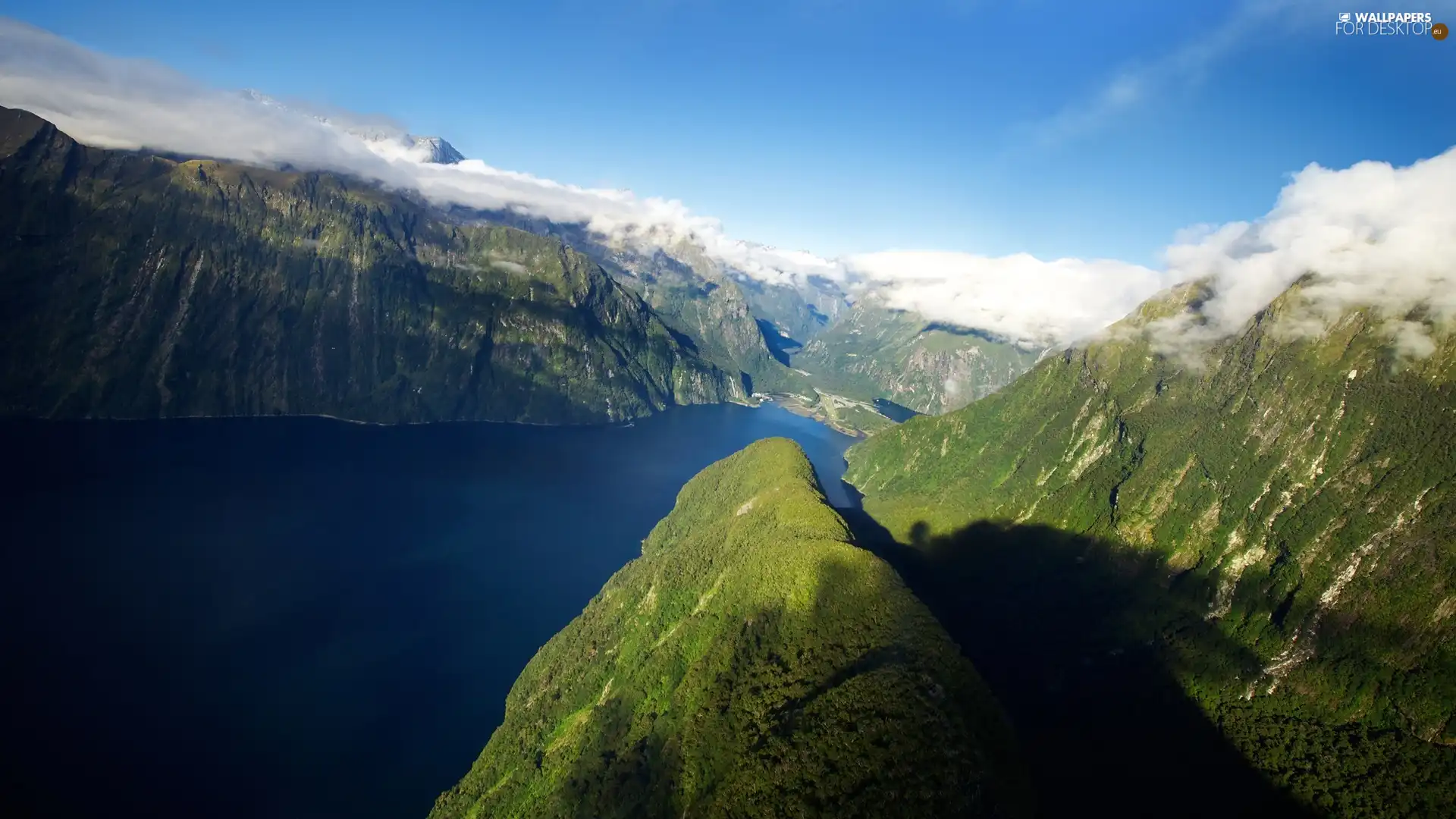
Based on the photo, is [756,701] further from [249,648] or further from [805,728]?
[249,648]

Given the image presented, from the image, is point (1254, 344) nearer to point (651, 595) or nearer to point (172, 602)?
point (651, 595)

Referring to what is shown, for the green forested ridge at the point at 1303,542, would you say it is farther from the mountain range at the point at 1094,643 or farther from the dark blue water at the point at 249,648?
the dark blue water at the point at 249,648

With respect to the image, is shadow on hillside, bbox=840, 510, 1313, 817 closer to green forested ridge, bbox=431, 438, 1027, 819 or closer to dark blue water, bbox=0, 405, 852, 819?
green forested ridge, bbox=431, 438, 1027, 819

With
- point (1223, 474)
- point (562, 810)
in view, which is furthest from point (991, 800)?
point (1223, 474)

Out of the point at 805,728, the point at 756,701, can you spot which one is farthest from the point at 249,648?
the point at 805,728

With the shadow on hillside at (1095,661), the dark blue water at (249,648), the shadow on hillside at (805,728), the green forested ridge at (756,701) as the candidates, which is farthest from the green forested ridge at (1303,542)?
the dark blue water at (249,648)

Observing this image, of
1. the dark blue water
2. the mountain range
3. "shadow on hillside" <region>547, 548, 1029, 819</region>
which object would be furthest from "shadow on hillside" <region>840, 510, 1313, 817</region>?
the dark blue water
